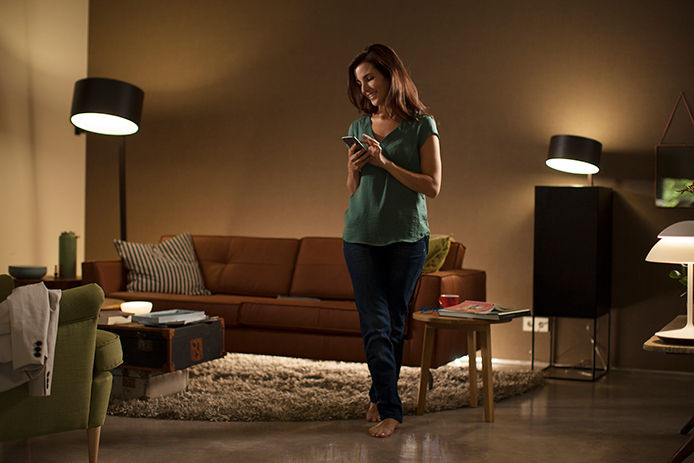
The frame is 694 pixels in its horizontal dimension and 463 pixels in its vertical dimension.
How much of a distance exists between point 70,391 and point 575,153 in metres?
2.90

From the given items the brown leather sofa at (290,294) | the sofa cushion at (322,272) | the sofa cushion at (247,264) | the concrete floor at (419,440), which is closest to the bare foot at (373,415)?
the concrete floor at (419,440)

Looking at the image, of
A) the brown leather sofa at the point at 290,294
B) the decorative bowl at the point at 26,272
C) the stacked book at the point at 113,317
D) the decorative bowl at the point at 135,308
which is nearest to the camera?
the stacked book at the point at 113,317

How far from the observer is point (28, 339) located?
1965mm

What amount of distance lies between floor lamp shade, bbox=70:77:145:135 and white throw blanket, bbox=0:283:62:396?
263 cm

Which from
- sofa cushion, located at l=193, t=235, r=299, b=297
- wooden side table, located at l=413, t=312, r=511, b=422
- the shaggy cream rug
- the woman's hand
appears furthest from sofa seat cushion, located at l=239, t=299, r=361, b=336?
the woman's hand

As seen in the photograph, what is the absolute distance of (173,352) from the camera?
2.98 m

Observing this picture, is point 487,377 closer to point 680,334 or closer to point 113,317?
point 680,334

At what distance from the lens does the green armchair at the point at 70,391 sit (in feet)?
6.73

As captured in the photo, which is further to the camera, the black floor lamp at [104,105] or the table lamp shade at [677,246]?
the black floor lamp at [104,105]

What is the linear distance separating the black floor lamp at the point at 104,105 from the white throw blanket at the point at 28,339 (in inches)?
104

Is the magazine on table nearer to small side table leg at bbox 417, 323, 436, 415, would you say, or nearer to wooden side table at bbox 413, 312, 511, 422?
wooden side table at bbox 413, 312, 511, 422

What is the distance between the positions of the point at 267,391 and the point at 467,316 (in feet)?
3.35

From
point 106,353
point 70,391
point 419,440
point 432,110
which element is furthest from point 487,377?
point 432,110

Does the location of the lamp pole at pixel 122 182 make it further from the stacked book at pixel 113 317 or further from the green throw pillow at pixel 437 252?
the green throw pillow at pixel 437 252
